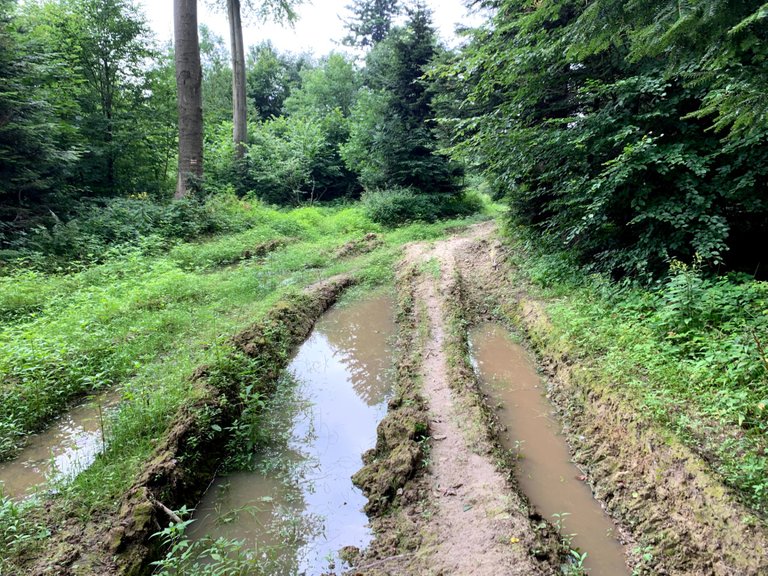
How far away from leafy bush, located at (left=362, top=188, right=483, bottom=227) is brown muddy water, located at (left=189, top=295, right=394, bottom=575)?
11.4m

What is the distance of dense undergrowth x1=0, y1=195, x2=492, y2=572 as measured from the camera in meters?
4.01

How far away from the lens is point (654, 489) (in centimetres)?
348

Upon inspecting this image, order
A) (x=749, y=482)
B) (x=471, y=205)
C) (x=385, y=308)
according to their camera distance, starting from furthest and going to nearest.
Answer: (x=471, y=205) → (x=385, y=308) → (x=749, y=482)

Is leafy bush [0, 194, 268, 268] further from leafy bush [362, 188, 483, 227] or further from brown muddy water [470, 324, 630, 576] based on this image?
brown muddy water [470, 324, 630, 576]

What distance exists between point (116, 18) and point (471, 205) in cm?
1658

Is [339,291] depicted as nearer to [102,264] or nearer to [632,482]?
[102,264]

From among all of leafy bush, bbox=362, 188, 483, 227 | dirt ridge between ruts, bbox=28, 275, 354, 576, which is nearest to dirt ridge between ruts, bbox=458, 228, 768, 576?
dirt ridge between ruts, bbox=28, 275, 354, 576

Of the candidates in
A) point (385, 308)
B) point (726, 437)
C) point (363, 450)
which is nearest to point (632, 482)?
point (726, 437)

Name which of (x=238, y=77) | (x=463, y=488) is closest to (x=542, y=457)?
(x=463, y=488)

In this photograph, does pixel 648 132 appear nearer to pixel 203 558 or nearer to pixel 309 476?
pixel 309 476

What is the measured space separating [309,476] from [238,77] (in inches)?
797

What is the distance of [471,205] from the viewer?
20703 mm

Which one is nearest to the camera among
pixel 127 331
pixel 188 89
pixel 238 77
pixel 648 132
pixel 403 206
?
pixel 648 132

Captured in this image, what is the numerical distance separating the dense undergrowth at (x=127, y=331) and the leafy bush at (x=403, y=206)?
561 centimetres
